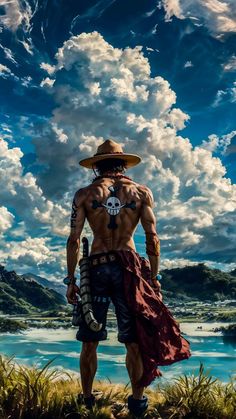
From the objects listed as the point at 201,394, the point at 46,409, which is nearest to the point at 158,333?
the point at 201,394

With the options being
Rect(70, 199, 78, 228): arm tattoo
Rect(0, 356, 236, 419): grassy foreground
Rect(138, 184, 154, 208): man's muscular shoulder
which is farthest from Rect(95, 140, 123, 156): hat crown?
Rect(0, 356, 236, 419): grassy foreground

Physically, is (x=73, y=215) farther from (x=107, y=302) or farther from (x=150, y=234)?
(x=107, y=302)

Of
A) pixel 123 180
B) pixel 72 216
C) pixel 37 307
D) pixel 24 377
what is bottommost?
pixel 24 377

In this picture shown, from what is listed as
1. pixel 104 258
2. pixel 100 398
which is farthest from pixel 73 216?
pixel 100 398

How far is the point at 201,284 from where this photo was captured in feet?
444

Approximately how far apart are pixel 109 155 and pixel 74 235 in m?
1.48

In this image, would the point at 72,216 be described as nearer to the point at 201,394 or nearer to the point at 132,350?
the point at 132,350

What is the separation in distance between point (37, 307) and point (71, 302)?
6450 inches

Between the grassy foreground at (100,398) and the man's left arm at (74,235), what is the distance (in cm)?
152

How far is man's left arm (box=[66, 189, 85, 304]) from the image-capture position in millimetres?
7863

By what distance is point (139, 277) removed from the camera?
782cm

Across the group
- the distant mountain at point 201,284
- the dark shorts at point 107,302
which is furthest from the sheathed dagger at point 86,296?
the distant mountain at point 201,284

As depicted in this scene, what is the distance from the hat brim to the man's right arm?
70 cm

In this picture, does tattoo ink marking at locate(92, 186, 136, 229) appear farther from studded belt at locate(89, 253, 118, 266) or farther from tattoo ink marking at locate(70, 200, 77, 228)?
studded belt at locate(89, 253, 118, 266)
